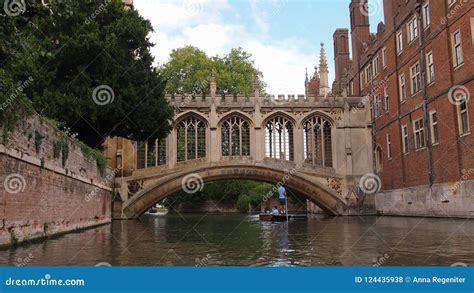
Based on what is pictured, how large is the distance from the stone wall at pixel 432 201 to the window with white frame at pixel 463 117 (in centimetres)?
195

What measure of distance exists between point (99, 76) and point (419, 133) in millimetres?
14156

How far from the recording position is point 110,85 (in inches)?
630

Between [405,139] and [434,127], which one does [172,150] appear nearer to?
[405,139]

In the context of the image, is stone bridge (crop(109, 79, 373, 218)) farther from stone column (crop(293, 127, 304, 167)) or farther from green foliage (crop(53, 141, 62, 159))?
green foliage (crop(53, 141, 62, 159))

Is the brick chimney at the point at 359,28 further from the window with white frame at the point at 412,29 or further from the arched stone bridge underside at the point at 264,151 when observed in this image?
the window with white frame at the point at 412,29

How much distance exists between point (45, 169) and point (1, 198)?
8.88 ft

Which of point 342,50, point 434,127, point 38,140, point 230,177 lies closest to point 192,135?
point 230,177

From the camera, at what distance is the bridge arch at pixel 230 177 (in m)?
23.3

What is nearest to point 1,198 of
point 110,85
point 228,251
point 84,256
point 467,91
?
point 84,256

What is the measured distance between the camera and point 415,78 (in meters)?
20.9

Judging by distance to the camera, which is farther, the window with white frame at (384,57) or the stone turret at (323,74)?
the stone turret at (323,74)

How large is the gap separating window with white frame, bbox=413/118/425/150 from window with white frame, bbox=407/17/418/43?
396 centimetres

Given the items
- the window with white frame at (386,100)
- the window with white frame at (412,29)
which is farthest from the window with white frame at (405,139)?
the window with white frame at (412,29)

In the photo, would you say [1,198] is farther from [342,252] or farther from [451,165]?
Answer: [451,165]
